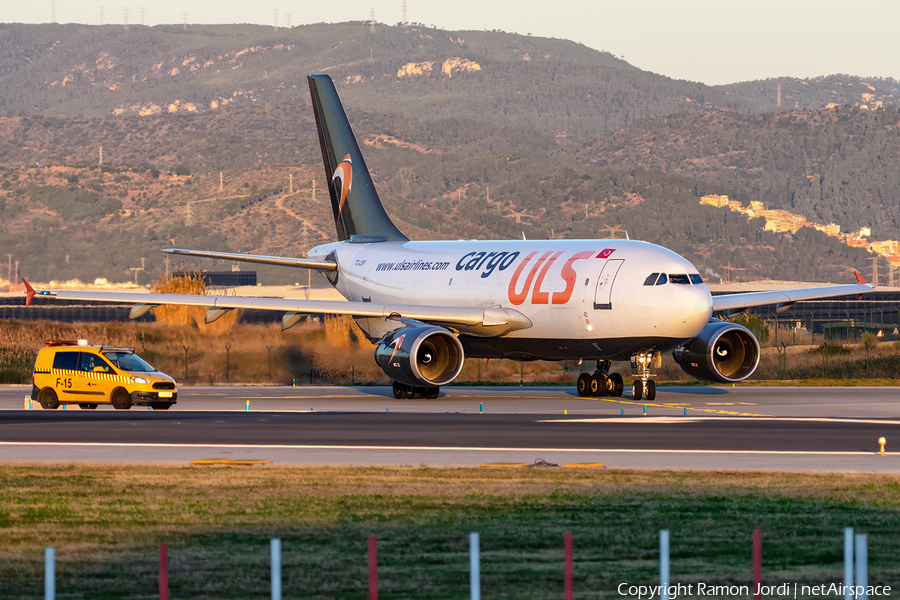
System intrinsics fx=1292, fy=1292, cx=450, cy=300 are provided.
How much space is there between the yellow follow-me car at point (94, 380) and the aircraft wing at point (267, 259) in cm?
567

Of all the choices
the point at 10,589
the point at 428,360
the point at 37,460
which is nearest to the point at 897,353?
the point at 428,360

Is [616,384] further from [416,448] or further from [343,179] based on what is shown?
[416,448]

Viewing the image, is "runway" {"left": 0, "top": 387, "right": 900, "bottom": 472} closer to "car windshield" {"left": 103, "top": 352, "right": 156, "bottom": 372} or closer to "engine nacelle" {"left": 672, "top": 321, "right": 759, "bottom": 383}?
"engine nacelle" {"left": 672, "top": 321, "right": 759, "bottom": 383}

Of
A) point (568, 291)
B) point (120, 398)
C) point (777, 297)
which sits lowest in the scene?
point (120, 398)

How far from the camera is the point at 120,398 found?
37.7 m

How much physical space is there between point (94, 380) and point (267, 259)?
33.9ft

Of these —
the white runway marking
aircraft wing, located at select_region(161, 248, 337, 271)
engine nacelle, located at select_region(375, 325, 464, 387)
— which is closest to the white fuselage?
engine nacelle, located at select_region(375, 325, 464, 387)

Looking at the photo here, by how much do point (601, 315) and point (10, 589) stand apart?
94.2ft

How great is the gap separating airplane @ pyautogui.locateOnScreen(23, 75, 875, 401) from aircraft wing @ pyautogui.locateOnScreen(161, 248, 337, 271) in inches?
5.2

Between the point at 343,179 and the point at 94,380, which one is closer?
the point at 94,380

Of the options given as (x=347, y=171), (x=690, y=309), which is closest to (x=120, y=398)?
(x=690, y=309)

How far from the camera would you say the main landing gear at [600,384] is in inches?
1670

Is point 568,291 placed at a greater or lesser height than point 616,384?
greater

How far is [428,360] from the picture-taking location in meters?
41.1
